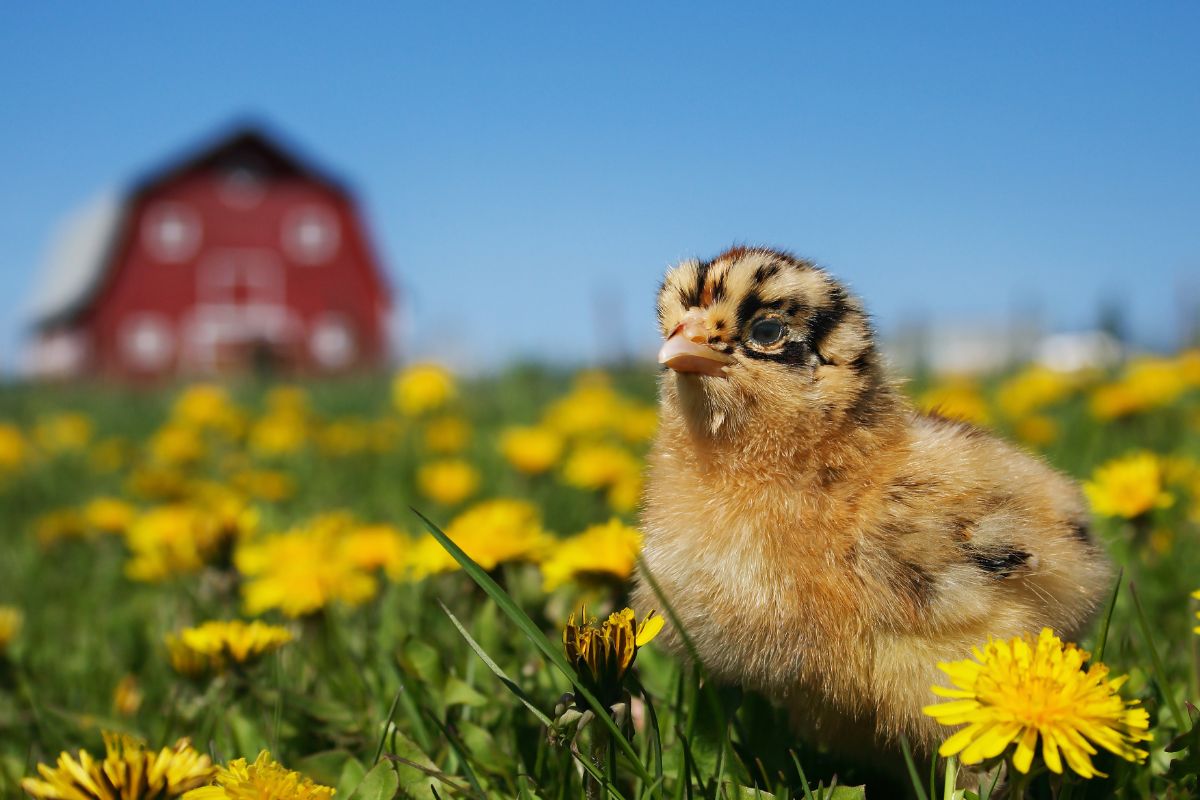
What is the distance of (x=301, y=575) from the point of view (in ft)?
8.71

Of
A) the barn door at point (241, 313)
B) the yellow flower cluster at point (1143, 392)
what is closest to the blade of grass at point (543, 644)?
Answer: the yellow flower cluster at point (1143, 392)

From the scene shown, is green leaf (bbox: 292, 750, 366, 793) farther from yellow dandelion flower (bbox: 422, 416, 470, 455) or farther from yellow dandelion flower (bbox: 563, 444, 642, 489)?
yellow dandelion flower (bbox: 422, 416, 470, 455)

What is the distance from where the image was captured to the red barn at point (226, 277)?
30266 mm

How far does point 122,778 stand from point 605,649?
0.67m

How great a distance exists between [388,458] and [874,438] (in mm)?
4398

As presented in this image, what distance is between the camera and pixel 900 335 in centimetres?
1077

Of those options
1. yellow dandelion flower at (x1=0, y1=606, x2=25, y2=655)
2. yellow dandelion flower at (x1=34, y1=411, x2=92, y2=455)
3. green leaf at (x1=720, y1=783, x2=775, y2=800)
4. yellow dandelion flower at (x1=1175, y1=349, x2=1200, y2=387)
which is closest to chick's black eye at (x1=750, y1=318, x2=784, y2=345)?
green leaf at (x1=720, y1=783, x2=775, y2=800)

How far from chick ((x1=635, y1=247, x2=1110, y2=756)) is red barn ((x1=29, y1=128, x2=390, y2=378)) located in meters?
28.2

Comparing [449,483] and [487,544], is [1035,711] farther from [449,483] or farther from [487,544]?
[449,483]

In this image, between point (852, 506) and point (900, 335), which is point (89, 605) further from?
point (900, 335)

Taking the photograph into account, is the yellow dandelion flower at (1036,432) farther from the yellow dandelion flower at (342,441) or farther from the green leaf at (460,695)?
the yellow dandelion flower at (342,441)

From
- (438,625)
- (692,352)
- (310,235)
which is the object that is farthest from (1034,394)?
(310,235)

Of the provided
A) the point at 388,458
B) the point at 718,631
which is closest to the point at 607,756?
Result: the point at 718,631

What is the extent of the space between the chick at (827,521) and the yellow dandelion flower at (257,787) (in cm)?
63
